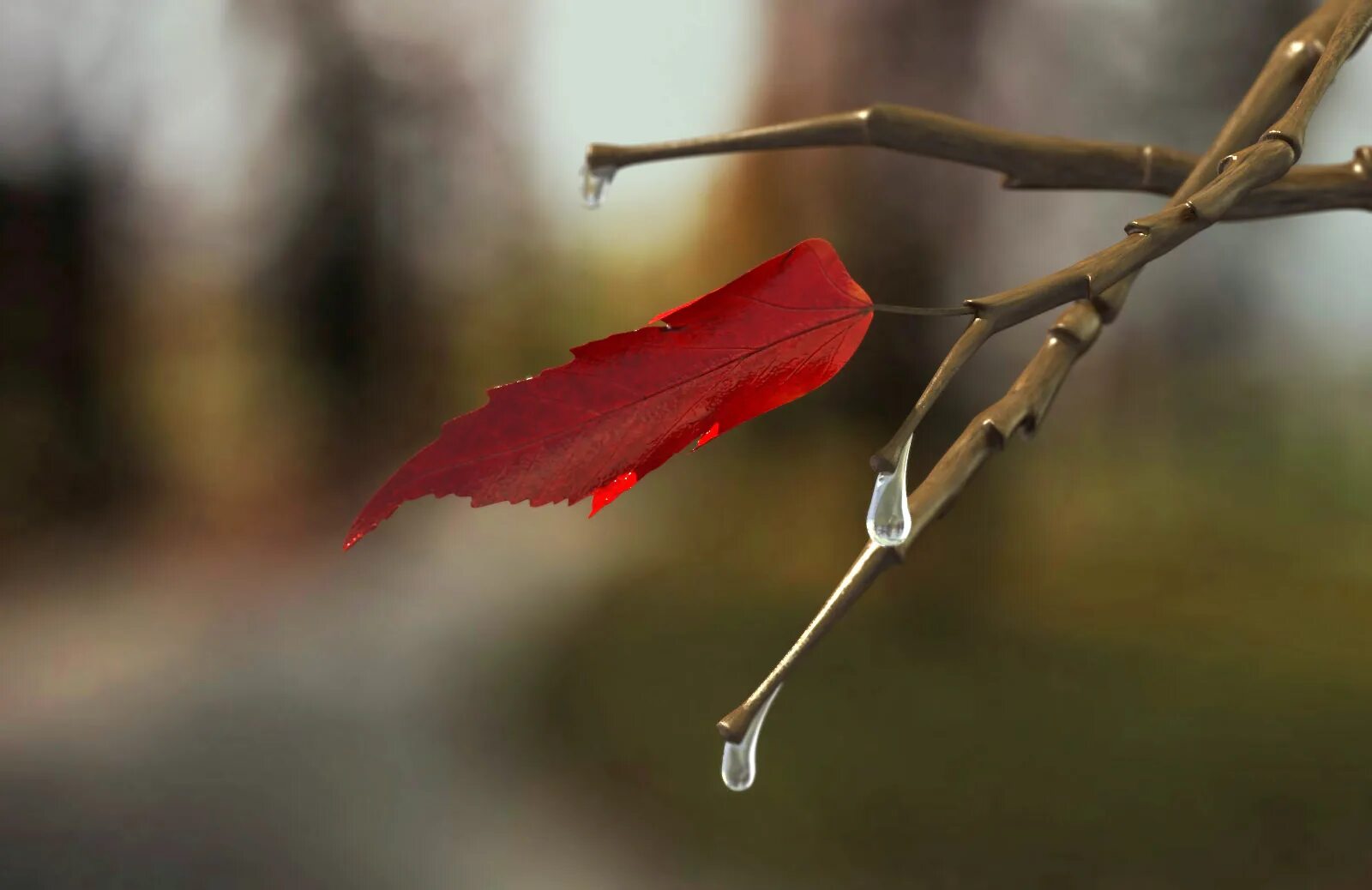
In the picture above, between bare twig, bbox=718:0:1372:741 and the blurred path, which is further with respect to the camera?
the blurred path

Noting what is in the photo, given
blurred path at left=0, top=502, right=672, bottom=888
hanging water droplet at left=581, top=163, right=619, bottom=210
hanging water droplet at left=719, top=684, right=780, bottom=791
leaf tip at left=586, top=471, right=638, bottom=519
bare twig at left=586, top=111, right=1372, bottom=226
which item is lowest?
blurred path at left=0, top=502, right=672, bottom=888

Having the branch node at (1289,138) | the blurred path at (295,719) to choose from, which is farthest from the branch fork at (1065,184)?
the blurred path at (295,719)

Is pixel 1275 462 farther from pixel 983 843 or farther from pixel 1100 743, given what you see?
pixel 983 843

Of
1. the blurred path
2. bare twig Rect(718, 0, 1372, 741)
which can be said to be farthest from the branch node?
the blurred path

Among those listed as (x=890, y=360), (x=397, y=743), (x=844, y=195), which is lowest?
(x=397, y=743)

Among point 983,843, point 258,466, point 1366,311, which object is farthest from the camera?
point 258,466

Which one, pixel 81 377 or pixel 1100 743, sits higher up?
pixel 81 377

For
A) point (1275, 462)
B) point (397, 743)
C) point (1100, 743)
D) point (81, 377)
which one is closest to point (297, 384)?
point (81, 377)

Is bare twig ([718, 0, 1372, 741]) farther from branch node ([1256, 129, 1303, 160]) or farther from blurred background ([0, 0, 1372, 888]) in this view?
blurred background ([0, 0, 1372, 888])
